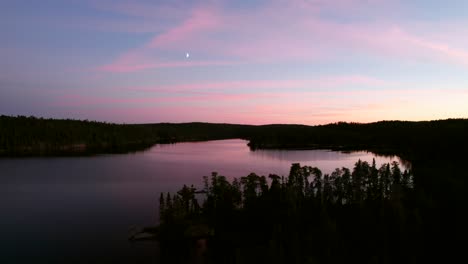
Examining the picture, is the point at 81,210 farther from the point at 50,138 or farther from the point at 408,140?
the point at 50,138

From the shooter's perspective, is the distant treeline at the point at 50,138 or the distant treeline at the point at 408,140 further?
the distant treeline at the point at 50,138

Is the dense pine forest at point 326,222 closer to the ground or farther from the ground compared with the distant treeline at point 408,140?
closer to the ground

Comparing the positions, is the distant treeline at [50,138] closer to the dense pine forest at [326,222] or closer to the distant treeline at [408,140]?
the distant treeline at [408,140]

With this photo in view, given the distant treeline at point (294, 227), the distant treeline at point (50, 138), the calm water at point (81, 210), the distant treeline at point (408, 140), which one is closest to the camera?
the distant treeline at point (294, 227)

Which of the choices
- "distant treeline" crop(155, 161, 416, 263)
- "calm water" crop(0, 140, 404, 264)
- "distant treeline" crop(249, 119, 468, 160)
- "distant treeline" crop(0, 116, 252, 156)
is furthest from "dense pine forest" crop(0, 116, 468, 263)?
"distant treeline" crop(0, 116, 252, 156)

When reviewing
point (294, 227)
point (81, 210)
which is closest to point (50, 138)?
point (81, 210)

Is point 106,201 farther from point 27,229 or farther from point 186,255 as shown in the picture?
point 186,255

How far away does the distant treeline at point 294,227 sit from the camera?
32.4 meters

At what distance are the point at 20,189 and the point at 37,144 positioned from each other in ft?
324

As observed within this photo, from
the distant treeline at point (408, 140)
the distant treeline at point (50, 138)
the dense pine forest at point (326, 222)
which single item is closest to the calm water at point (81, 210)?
the dense pine forest at point (326, 222)

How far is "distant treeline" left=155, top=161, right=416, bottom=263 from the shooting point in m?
32.4

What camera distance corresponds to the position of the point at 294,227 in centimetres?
3756

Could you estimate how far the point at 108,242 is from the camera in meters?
37.2

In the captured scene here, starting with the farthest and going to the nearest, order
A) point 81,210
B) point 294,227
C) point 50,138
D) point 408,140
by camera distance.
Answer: point 50,138 → point 408,140 → point 81,210 → point 294,227
